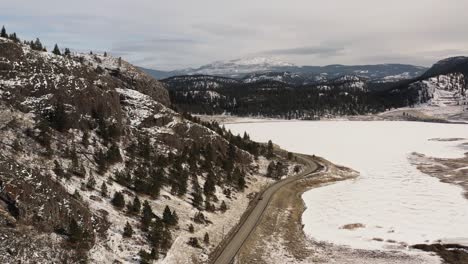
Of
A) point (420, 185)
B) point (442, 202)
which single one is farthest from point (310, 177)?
point (442, 202)

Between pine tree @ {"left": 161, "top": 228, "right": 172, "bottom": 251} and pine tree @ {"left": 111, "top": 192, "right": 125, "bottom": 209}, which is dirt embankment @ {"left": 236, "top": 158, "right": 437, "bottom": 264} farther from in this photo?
pine tree @ {"left": 111, "top": 192, "right": 125, "bottom": 209}

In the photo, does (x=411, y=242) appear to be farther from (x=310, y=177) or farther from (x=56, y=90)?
(x=56, y=90)

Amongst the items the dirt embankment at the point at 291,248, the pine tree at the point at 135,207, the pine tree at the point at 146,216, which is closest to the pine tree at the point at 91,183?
the pine tree at the point at 135,207

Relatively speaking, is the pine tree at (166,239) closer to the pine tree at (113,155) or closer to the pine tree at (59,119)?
the pine tree at (113,155)

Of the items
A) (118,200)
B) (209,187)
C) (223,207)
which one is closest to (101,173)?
(118,200)

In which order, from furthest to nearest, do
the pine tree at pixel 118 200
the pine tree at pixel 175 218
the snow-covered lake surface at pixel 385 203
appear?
the snow-covered lake surface at pixel 385 203 < the pine tree at pixel 175 218 < the pine tree at pixel 118 200

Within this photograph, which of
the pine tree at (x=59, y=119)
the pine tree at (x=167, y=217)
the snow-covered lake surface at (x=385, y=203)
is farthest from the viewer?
the pine tree at (x=59, y=119)

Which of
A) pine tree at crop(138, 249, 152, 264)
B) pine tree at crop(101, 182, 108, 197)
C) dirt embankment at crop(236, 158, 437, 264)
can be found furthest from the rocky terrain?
dirt embankment at crop(236, 158, 437, 264)
